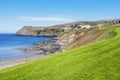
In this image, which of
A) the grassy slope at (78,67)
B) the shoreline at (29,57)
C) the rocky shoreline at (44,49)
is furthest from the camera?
the rocky shoreline at (44,49)

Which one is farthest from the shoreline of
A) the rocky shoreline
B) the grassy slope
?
the grassy slope

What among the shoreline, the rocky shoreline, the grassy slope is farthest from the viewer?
the rocky shoreline

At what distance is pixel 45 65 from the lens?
26.9 metres

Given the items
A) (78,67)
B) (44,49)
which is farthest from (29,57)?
(78,67)

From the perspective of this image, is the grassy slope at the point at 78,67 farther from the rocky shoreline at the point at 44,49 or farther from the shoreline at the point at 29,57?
the rocky shoreline at the point at 44,49

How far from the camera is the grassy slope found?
2258 cm

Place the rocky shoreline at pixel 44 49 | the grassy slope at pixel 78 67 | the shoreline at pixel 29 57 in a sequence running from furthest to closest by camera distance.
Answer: the rocky shoreline at pixel 44 49 → the shoreline at pixel 29 57 → the grassy slope at pixel 78 67

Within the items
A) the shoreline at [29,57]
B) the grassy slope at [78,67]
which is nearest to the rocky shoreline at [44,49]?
the shoreline at [29,57]

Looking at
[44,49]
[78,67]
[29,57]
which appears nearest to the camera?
[78,67]

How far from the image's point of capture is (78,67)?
24.4m

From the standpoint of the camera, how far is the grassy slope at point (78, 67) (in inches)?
889

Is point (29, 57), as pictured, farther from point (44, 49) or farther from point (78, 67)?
point (78, 67)

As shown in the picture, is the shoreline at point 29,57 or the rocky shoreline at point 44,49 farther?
the rocky shoreline at point 44,49

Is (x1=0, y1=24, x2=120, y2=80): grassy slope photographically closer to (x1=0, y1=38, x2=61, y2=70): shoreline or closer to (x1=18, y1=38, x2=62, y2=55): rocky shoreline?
(x1=0, y1=38, x2=61, y2=70): shoreline
